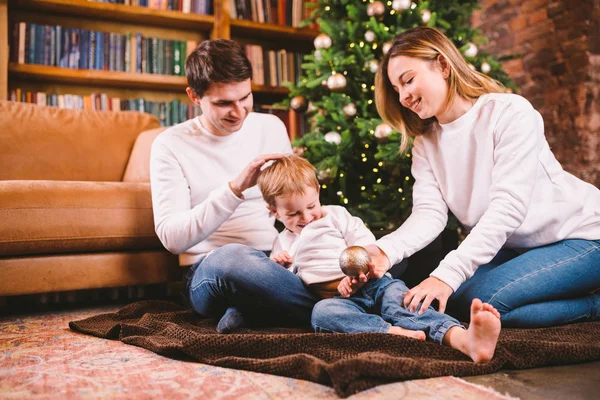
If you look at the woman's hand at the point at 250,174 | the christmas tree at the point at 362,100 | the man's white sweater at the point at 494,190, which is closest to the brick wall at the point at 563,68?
the christmas tree at the point at 362,100

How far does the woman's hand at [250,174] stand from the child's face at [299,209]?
0.37 ft

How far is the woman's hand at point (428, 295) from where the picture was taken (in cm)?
115

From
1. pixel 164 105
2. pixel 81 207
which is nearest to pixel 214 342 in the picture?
pixel 81 207

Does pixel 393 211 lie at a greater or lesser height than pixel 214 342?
greater

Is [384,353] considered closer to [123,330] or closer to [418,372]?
[418,372]

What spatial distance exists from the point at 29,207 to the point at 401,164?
1469 millimetres

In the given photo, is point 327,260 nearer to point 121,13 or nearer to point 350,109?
point 350,109

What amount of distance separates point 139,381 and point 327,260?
575 millimetres

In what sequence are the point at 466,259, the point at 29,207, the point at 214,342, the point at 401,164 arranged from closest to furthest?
the point at 214,342 → the point at 466,259 → the point at 29,207 → the point at 401,164

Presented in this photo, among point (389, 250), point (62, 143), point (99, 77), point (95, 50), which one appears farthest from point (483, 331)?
point (95, 50)

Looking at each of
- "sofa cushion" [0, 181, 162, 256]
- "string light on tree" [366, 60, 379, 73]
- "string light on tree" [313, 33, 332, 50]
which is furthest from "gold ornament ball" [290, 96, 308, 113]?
"sofa cushion" [0, 181, 162, 256]

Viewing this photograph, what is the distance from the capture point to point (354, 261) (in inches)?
46.2

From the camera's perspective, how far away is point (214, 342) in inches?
44.4

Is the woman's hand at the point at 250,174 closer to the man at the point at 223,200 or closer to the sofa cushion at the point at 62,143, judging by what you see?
the man at the point at 223,200
